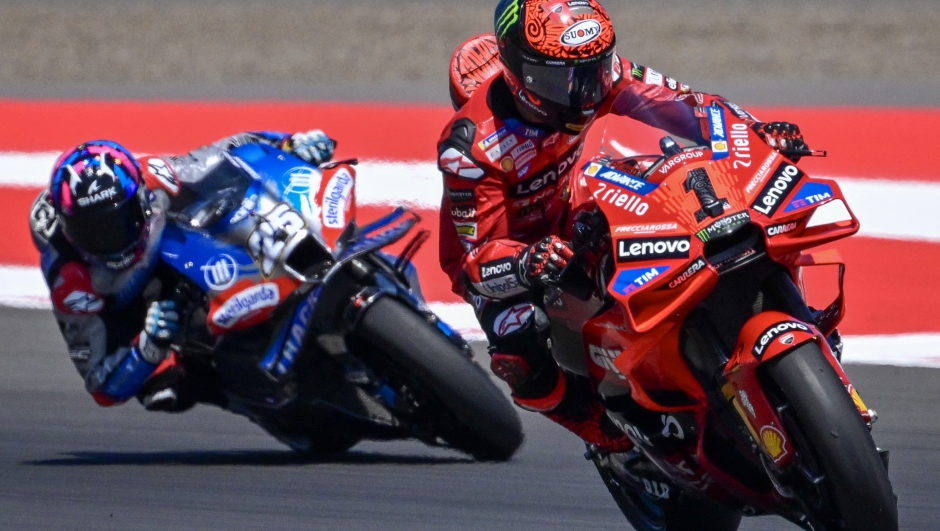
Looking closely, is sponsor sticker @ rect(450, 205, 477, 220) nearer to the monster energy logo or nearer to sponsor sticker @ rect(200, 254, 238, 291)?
the monster energy logo

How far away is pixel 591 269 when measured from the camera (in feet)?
10.8

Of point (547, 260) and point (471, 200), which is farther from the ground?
point (547, 260)

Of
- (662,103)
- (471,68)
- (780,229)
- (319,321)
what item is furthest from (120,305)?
(780,229)

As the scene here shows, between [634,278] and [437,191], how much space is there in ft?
13.6

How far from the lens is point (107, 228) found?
4.63m

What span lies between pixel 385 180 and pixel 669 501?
3782 mm

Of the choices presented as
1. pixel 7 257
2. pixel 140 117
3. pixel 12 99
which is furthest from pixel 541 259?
pixel 12 99

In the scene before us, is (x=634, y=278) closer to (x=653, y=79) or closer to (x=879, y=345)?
(x=653, y=79)

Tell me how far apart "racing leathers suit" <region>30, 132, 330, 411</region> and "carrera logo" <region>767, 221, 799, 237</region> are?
2.50m

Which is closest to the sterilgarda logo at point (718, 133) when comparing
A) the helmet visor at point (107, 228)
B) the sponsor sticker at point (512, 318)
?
the sponsor sticker at point (512, 318)

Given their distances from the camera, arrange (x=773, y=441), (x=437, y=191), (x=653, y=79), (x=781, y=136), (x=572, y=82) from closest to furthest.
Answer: (x=773, y=441) < (x=781, y=136) < (x=572, y=82) < (x=653, y=79) < (x=437, y=191)

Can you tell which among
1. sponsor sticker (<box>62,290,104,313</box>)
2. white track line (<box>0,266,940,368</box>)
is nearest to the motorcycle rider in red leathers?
sponsor sticker (<box>62,290,104,313</box>)

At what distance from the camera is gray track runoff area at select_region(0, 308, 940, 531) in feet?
13.5

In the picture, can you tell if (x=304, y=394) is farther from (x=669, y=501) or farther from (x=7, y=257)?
(x=7, y=257)
